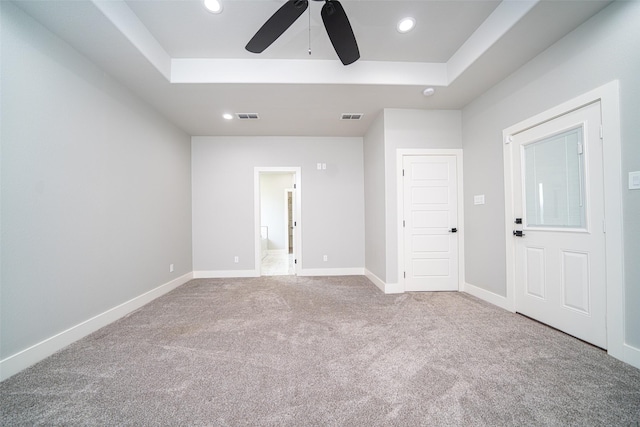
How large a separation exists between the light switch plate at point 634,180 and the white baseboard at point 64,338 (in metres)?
4.51

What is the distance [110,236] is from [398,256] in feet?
11.5

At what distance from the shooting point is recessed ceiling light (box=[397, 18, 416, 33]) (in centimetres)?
220

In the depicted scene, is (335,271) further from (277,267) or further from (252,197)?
(252,197)

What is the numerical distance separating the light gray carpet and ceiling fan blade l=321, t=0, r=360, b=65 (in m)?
2.48

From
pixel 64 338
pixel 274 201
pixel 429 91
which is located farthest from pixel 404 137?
pixel 274 201

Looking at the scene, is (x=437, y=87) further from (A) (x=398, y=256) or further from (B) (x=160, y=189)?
(B) (x=160, y=189)

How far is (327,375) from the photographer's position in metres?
1.58

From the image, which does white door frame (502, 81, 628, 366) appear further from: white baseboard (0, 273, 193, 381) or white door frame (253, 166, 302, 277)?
white baseboard (0, 273, 193, 381)

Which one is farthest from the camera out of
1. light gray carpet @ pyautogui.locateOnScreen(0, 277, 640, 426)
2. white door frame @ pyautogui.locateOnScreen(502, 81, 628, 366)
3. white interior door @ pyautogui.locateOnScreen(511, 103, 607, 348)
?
white interior door @ pyautogui.locateOnScreen(511, 103, 607, 348)

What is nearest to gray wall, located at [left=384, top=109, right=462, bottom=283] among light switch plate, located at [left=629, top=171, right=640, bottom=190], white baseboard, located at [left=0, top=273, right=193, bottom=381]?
light switch plate, located at [left=629, top=171, right=640, bottom=190]

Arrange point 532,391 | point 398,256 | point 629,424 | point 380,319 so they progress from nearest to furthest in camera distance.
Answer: point 629,424 → point 532,391 → point 380,319 → point 398,256

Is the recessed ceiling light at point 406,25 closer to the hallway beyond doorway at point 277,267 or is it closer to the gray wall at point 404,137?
the gray wall at point 404,137

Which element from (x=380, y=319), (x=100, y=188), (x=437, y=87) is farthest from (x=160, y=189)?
(x=437, y=87)

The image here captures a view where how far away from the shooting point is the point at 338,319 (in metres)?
2.49
